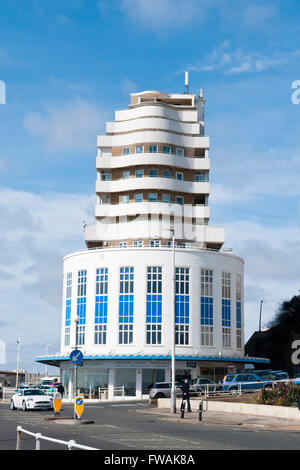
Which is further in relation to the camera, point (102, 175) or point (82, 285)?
point (102, 175)

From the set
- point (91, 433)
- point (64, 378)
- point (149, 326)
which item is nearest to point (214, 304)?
point (149, 326)

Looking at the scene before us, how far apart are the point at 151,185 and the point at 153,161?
9.38ft

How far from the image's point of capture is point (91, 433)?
21.7 metres

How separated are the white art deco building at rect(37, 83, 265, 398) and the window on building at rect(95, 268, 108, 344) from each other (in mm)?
108

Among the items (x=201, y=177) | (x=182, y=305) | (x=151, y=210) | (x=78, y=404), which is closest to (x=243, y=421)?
(x=78, y=404)

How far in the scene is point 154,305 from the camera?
68.9 metres

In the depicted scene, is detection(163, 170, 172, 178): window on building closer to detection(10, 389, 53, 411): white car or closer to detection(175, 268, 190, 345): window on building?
detection(175, 268, 190, 345): window on building

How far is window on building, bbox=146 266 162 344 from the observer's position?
6831 centimetres

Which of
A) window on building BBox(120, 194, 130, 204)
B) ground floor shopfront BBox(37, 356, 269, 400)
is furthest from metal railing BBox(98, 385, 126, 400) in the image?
window on building BBox(120, 194, 130, 204)

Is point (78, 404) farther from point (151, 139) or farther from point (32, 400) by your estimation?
point (151, 139)

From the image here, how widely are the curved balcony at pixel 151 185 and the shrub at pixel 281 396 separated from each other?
42811mm

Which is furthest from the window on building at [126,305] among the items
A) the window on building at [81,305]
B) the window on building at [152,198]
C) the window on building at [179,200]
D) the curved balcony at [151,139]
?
the curved balcony at [151,139]
